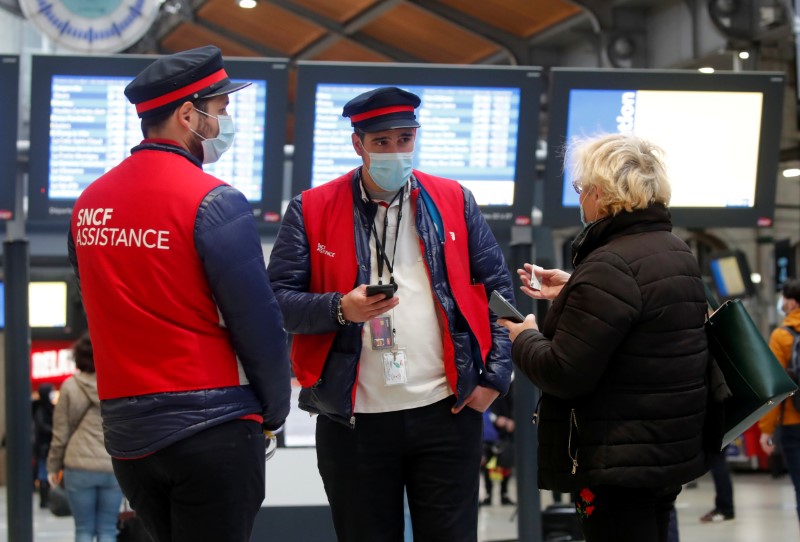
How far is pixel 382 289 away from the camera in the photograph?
2943 mm

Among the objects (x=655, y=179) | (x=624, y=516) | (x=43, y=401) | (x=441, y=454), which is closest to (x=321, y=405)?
(x=441, y=454)

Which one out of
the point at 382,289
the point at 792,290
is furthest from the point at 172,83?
the point at 792,290

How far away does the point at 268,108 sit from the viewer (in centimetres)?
611

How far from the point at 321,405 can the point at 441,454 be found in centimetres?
39

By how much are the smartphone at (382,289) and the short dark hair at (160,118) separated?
2.15ft

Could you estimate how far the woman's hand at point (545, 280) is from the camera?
3445 mm

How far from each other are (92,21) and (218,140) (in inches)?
277

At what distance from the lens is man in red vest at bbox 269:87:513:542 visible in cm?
317

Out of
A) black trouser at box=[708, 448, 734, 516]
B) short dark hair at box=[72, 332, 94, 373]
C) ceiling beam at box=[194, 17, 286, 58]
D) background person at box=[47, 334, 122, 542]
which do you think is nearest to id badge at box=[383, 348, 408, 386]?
background person at box=[47, 334, 122, 542]

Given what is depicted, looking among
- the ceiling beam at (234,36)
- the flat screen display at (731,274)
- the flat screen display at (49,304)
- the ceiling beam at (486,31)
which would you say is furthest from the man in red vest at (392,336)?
the ceiling beam at (234,36)

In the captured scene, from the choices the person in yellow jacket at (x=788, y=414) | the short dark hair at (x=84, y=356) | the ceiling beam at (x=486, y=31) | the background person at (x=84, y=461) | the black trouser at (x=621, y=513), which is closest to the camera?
the black trouser at (x=621, y=513)

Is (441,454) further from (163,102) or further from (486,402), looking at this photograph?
(163,102)

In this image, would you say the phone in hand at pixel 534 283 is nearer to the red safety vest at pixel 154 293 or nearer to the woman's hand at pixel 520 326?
the woman's hand at pixel 520 326

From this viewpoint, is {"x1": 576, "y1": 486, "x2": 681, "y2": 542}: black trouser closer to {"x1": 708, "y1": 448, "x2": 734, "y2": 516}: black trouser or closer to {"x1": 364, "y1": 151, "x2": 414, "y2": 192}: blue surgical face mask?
{"x1": 364, "y1": 151, "x2": 414, "y2": 192}: blue surgical face mask
